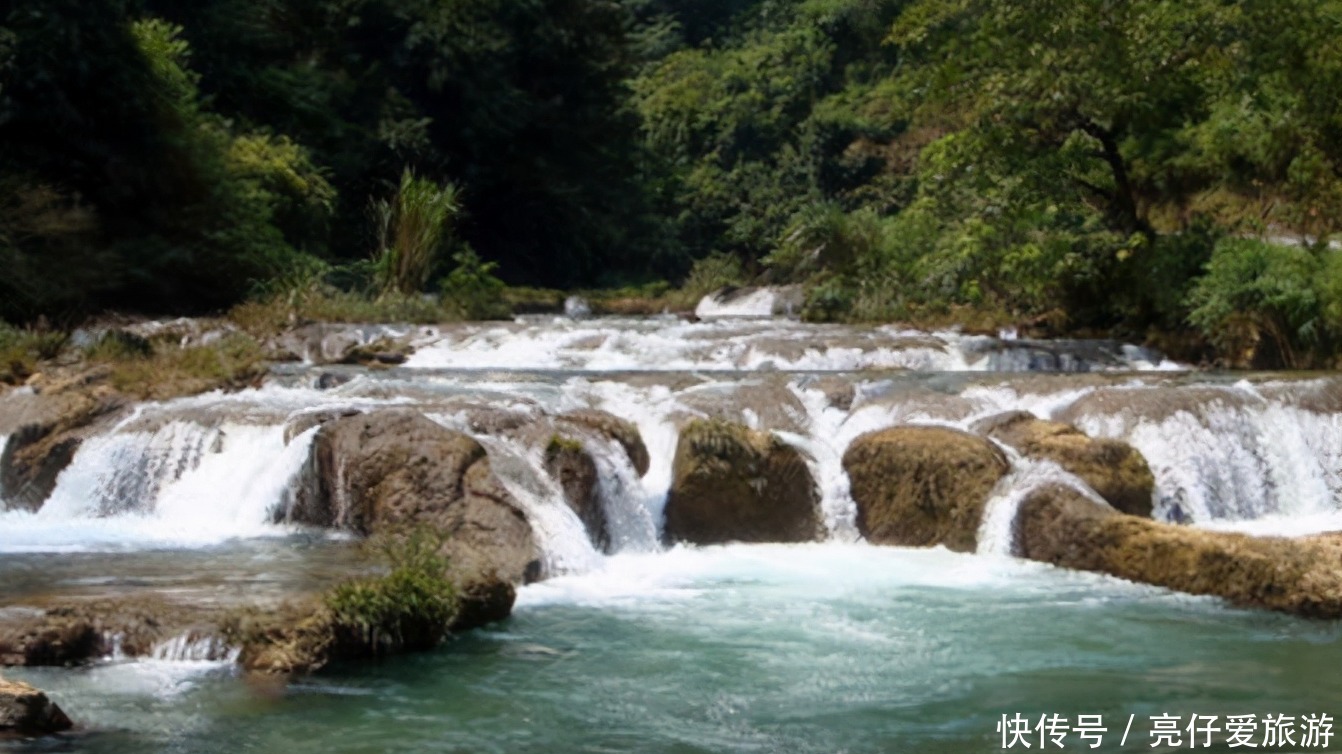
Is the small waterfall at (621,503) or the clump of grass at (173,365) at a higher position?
the clump of grass at (173,365)

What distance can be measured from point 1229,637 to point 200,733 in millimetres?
5647

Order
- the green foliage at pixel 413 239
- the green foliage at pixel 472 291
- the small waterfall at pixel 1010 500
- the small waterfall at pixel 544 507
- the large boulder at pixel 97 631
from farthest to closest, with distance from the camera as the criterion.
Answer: the green foliage at pixel 413 239, the green foliage at pixel 472 291, the small waterfall at pixel 1010 500, the small waterfall at pixel 544 507, the large boulder at pixel 97 631

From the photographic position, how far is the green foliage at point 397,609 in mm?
8398

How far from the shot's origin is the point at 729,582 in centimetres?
1083

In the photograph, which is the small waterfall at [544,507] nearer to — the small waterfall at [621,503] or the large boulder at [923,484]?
the small waterfall at [621,503]

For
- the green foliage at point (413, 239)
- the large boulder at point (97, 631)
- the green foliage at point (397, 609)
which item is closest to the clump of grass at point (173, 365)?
the large boulder at point (97, 631)

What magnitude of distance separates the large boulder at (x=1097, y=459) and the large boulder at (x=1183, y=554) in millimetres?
713

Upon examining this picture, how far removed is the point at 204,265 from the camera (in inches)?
841

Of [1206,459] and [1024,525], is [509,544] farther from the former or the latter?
[1206,459]

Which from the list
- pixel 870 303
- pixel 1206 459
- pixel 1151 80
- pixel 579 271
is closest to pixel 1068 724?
pixel 1206 459

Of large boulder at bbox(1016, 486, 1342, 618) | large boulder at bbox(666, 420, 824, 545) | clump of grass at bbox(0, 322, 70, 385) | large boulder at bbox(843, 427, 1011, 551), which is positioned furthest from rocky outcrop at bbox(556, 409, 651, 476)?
clump of grass at bbox(0, 322, 70, 385)

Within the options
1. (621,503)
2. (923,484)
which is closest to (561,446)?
(621,503)

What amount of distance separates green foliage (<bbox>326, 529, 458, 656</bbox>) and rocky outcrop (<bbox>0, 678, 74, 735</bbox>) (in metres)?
1.68

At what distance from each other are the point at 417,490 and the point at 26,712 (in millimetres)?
4636
